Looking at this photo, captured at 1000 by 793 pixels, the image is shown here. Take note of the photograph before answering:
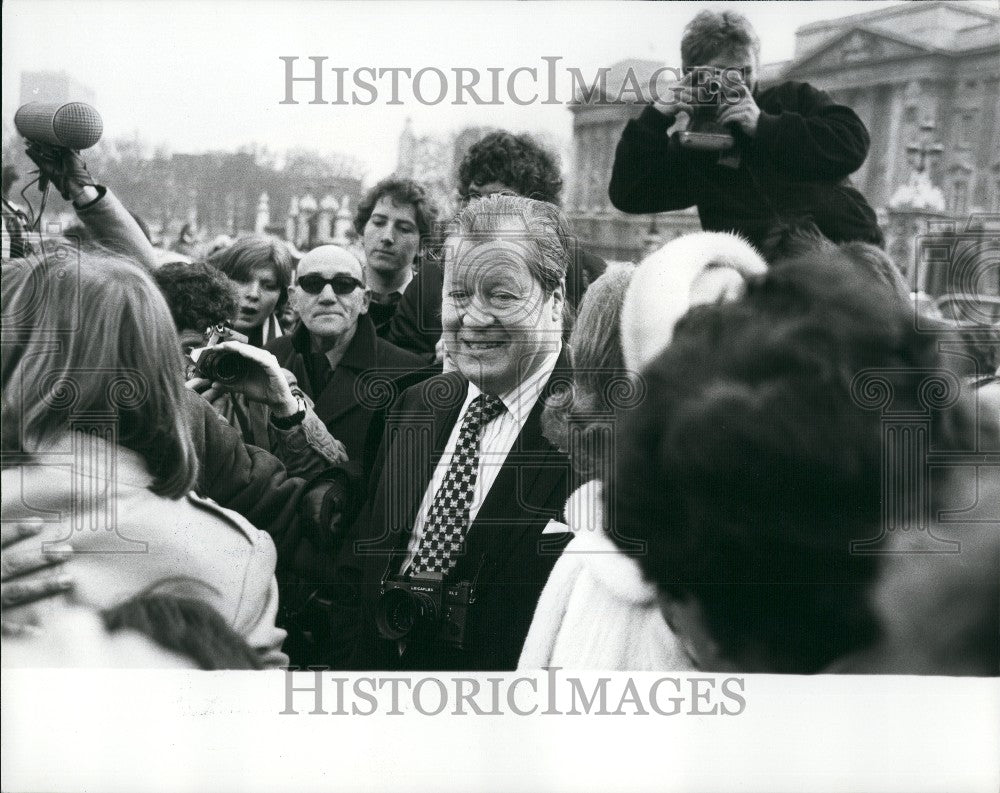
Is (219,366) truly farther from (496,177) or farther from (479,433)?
(496,177)

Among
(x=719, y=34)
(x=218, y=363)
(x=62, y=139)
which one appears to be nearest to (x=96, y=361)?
(x=218, y=363)

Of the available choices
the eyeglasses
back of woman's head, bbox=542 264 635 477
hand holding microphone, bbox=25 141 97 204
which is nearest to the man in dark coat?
the eyeglasses

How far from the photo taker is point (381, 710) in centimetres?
473

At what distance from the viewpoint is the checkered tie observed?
465 cm

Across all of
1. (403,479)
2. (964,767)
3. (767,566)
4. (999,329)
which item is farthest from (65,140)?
(964,767)

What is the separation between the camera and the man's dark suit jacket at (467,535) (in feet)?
15.1

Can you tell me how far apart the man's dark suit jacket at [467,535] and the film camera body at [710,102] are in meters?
0.92

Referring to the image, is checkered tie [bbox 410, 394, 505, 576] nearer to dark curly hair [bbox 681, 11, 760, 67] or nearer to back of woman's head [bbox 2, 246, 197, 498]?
back of woman's head [bbox 2, 246, 197, 498]

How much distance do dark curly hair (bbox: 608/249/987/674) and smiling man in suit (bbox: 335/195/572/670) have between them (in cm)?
33

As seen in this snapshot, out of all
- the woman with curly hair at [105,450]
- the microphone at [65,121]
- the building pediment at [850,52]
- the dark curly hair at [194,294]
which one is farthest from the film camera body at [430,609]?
the building pediment at [850,52]

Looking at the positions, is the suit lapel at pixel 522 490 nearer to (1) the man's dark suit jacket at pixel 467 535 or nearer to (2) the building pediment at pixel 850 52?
(1) the man's dark suit jacket at pixel 467 535

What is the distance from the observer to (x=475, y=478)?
466 cm

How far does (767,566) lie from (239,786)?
201 cm

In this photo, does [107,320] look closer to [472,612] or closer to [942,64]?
[472,612]
